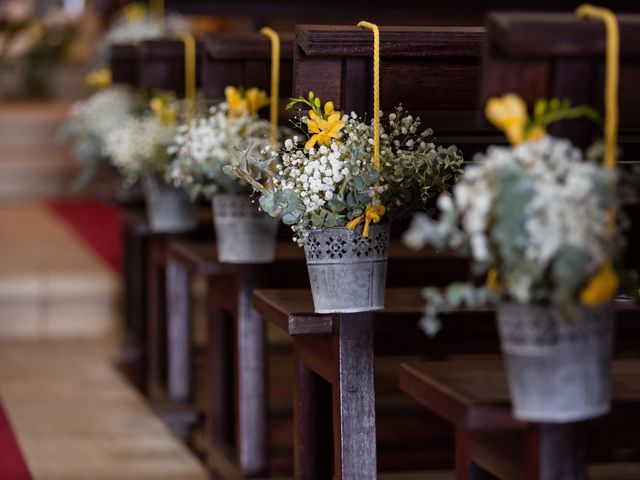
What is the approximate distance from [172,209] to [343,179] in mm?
2064

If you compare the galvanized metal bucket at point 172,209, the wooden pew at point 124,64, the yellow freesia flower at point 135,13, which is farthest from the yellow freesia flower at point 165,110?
the yellow freesia flower at point 135,13

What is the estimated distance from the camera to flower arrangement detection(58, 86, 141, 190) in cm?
528

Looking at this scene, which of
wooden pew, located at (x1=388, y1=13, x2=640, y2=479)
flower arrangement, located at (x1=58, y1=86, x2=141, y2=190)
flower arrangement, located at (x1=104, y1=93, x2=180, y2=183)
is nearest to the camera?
wooden pew, located at (x1=388, y1=13, x2=640, y2=479)

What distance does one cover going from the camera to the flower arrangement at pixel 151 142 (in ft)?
13.8

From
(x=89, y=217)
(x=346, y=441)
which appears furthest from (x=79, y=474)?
(x=89, y=217)

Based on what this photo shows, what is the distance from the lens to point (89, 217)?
8672 mm

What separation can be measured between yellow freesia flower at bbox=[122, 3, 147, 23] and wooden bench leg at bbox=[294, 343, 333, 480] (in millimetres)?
3530

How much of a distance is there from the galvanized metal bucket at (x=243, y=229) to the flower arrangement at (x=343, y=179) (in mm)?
793

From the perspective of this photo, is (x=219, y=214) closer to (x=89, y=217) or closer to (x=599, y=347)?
(x=599, y=347)

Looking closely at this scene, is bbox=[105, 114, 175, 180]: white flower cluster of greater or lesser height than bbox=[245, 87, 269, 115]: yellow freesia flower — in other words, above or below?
below

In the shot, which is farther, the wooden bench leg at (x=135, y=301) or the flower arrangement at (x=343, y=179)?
the wooden bench leg at (x=135, y=301)

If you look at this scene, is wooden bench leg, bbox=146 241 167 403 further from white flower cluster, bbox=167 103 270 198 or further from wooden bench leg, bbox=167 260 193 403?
white flower cluster, bbox=167 103 270 198

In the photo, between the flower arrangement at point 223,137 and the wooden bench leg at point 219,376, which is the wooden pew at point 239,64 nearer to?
the flower arrangement at point 223,137

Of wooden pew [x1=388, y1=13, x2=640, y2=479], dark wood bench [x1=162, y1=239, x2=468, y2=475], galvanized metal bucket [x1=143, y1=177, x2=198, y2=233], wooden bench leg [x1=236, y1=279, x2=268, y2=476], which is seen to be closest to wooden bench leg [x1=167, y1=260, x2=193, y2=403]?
galvanized metal bucket [x1=143, y1=177, x2=198, y2=233]
